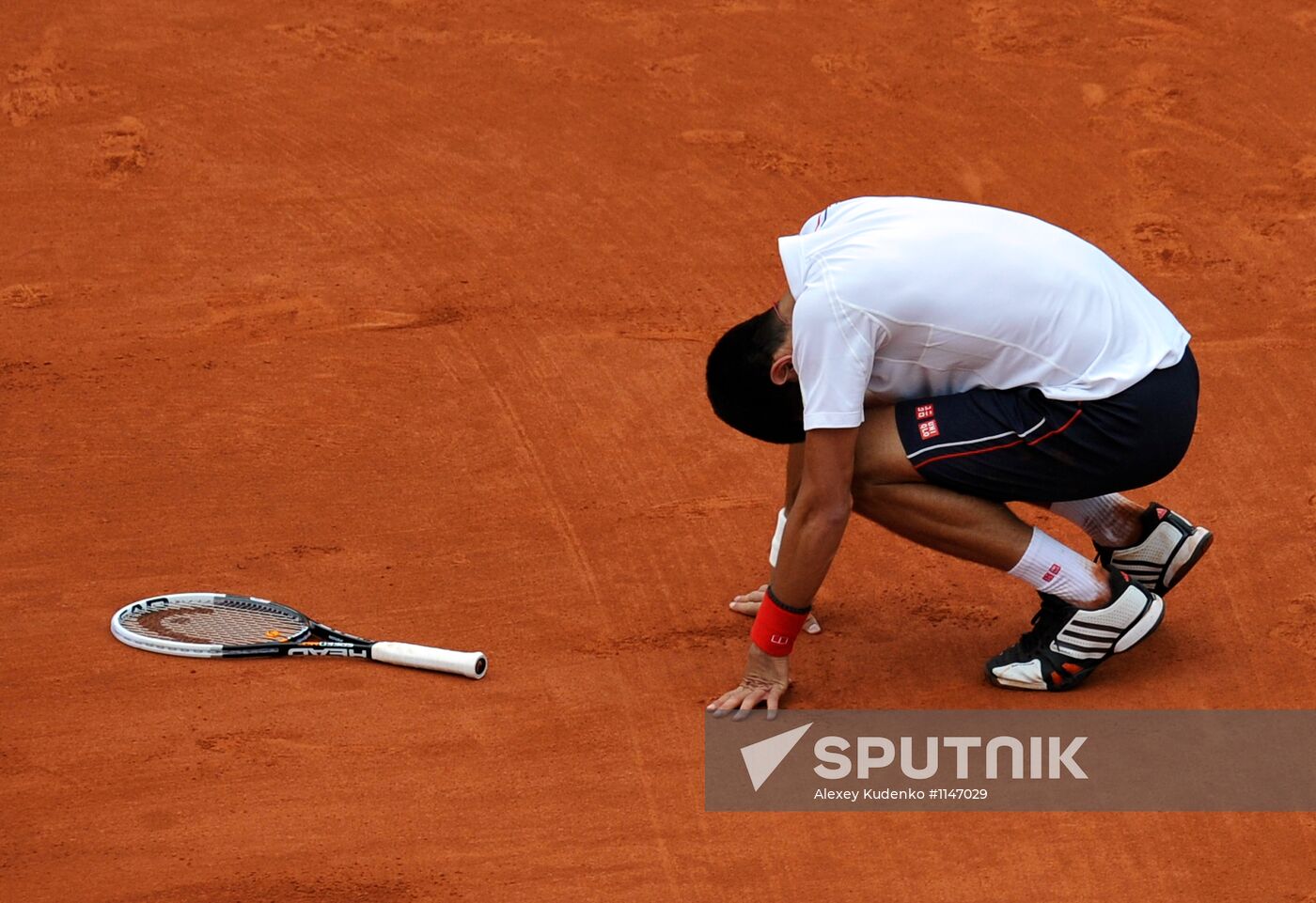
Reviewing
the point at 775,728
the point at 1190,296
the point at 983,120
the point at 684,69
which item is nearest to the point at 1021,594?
the point at 775,728

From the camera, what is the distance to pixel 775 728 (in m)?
4.26

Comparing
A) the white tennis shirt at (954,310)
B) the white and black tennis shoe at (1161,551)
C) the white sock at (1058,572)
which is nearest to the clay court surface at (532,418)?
the white and black tennis shoe at (1161,551)

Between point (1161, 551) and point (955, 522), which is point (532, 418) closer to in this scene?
point (955, 522)

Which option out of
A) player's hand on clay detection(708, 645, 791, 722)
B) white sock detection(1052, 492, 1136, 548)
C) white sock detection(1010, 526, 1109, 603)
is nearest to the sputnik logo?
player's hand on clay detection(708, 645, 791, 722)

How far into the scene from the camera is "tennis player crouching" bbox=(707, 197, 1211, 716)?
3900 mm

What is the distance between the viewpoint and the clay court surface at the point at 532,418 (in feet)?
12.9

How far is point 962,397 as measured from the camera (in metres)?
4.14

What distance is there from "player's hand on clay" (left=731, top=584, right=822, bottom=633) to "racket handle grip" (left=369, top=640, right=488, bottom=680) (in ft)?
2.53

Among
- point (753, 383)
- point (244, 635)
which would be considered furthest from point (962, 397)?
point (244, 635)

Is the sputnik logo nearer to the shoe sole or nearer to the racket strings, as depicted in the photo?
the shoe sole

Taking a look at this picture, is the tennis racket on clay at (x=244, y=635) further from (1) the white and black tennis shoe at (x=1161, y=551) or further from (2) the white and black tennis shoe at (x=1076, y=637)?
(1) the white and black tennis shoe at (x=1161, y=551)

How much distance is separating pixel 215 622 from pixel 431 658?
673 millimetres

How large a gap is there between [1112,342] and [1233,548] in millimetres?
1171

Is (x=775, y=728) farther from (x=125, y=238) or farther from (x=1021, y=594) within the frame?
(x=125, y=238)
